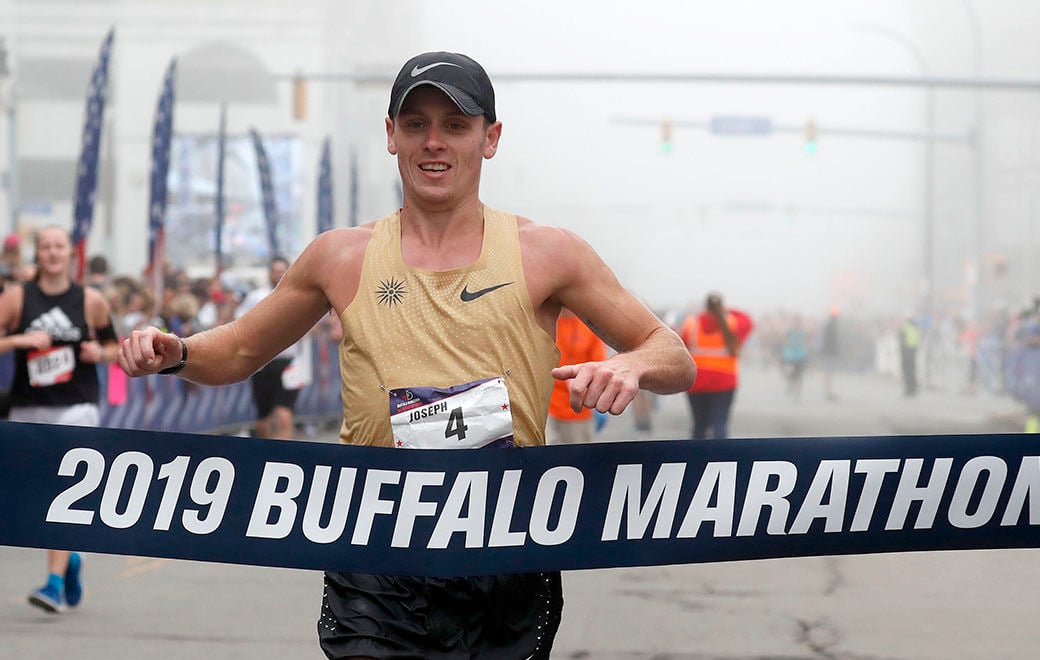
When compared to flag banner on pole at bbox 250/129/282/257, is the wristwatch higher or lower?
higher

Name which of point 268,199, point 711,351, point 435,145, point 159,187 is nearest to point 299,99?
point 268,199

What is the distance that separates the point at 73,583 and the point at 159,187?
Result: 429 inches

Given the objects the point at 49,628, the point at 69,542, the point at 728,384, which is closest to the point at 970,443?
the point at 69,542

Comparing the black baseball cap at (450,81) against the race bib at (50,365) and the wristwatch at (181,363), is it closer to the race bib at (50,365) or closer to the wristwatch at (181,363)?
the wristwatch at (181,363)

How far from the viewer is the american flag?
582 inches

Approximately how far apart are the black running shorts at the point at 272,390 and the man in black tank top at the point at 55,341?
17.2ft

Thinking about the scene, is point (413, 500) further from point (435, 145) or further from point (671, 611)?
point (671, 611)

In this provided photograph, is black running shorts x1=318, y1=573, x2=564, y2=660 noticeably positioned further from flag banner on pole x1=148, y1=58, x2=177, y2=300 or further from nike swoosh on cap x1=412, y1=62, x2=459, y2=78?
flag banner on pole x1=148, y1=58, x2=177, y2=300

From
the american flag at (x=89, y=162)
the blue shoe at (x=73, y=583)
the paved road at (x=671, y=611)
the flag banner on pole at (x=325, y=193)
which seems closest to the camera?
the paved road at (x=671, y=611)

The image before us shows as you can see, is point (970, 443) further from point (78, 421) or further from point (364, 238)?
point (78, 421)

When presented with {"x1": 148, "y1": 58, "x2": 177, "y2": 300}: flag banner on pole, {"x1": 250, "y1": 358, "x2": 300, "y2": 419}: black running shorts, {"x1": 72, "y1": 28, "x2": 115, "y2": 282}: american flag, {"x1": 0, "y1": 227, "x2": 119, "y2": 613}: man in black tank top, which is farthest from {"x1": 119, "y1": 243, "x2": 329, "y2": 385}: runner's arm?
{"x1": 148, "y1": 58, "x2": 177, "y2": 300}: flag banner on pole

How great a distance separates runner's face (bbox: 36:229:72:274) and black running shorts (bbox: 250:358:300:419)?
5417 mm

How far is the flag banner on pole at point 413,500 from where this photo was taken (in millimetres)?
3354

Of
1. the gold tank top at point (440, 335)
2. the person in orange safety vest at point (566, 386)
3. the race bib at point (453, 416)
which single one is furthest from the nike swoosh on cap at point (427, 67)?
the person in orange safety vest at point (566, 386)
